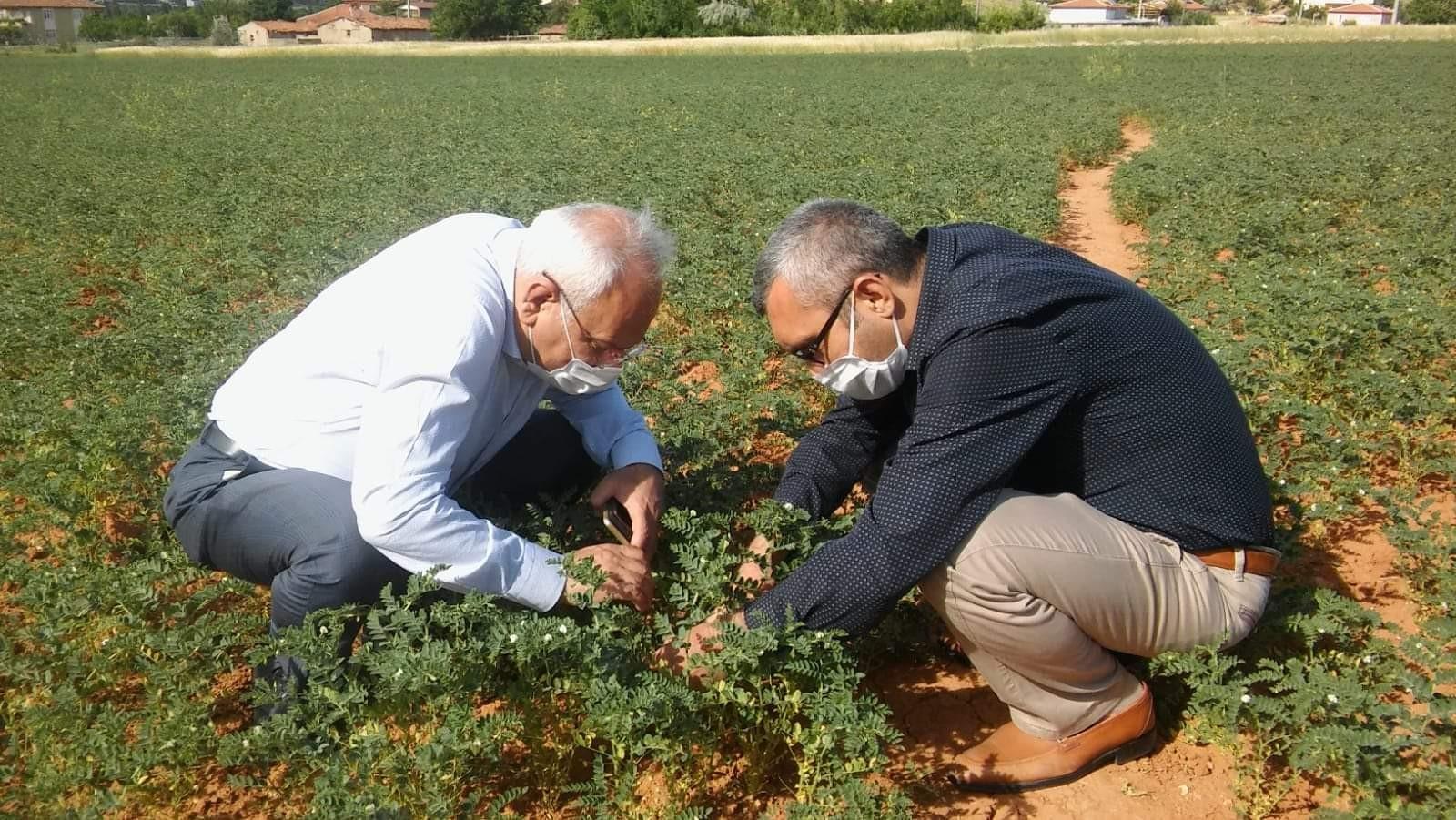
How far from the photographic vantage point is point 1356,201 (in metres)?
10.6

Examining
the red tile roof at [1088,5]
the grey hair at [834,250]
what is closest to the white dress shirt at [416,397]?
the grey hair at [834,250]

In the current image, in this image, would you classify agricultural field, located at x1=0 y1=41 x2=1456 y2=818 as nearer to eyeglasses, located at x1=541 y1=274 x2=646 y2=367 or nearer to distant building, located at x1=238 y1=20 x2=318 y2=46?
eyeglasses, located at x1=541 y1=274 x2=646 y2=367

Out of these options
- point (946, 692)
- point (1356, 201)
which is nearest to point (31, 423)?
point (946, 692)

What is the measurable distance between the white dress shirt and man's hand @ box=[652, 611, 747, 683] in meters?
0.34

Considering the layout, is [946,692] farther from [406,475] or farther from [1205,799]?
[406,475]

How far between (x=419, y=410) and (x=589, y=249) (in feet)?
1.93

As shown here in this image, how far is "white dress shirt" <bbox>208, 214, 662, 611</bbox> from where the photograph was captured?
2449mm

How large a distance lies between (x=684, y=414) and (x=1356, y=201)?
30.6 ft

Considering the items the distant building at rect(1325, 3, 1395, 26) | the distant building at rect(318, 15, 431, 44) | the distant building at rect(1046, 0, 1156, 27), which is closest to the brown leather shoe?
the distant building at rect(318, 15, 431, 44)

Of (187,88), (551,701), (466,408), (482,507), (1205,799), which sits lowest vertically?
(1205,799)

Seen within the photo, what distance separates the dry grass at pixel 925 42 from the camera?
154 feet

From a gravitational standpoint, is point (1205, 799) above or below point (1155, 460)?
below

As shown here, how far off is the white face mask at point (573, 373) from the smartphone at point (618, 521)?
0.47 m

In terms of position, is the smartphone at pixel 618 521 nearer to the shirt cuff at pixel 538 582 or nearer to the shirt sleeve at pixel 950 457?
the shirt cuff at pixel 538 582
